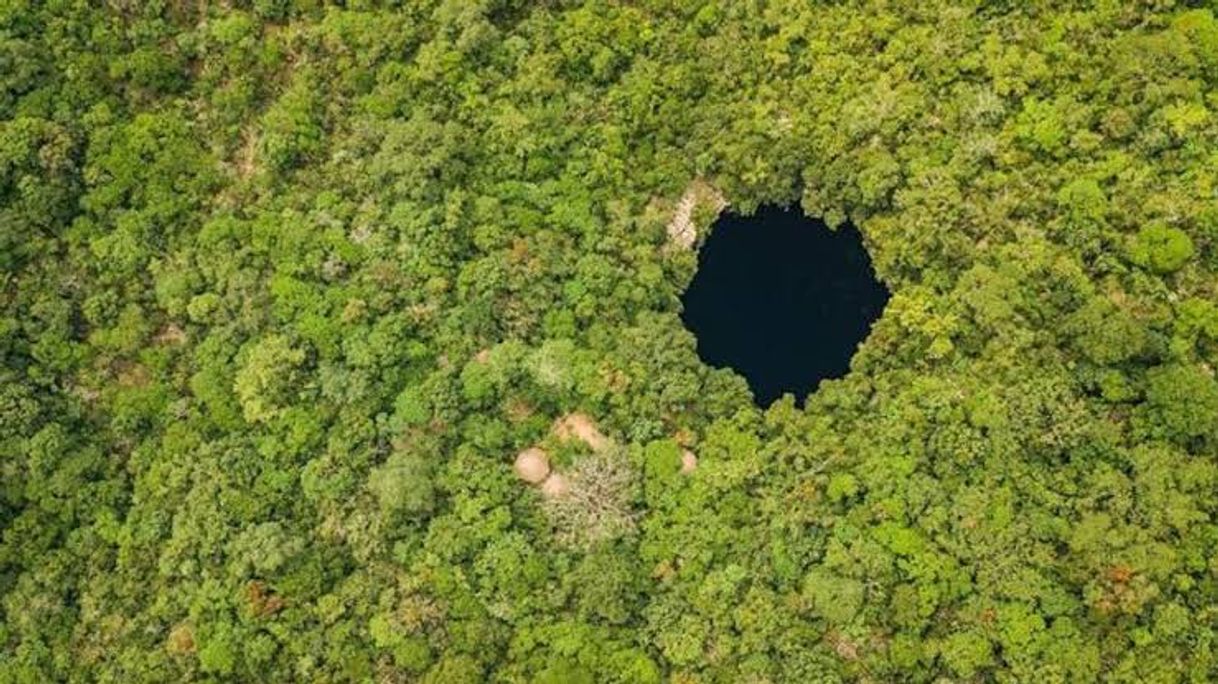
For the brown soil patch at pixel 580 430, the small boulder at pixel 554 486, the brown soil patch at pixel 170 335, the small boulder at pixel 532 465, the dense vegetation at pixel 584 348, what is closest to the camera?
the dense vegetation at pixel 584 348

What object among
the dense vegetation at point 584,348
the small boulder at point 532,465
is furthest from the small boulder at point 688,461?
the small boulder at point 532,465

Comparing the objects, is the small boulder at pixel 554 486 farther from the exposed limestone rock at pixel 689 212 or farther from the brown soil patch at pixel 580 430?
the exposed limestone rock at pixel 689 212

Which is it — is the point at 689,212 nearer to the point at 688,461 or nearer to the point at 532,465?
the point at 688,461

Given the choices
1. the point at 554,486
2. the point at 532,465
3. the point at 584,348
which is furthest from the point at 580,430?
the point at 584,348

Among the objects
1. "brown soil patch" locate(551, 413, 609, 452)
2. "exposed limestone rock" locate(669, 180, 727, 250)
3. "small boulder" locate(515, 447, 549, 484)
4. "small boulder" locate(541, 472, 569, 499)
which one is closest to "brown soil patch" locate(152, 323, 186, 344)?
"small boulder" locate(515, 447, 549, 484)

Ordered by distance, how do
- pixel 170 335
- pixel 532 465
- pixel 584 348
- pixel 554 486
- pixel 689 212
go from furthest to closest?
1. pixel 689 212
2. pixel 170 335
3. pixel 584 348
4. pixel 532 465
5. pixel 554 486

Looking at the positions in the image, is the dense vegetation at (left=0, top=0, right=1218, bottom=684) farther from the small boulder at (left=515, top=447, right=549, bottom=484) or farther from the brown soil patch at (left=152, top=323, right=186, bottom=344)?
the small boulder at (left=515, top=447, right=549, bottom=484)
